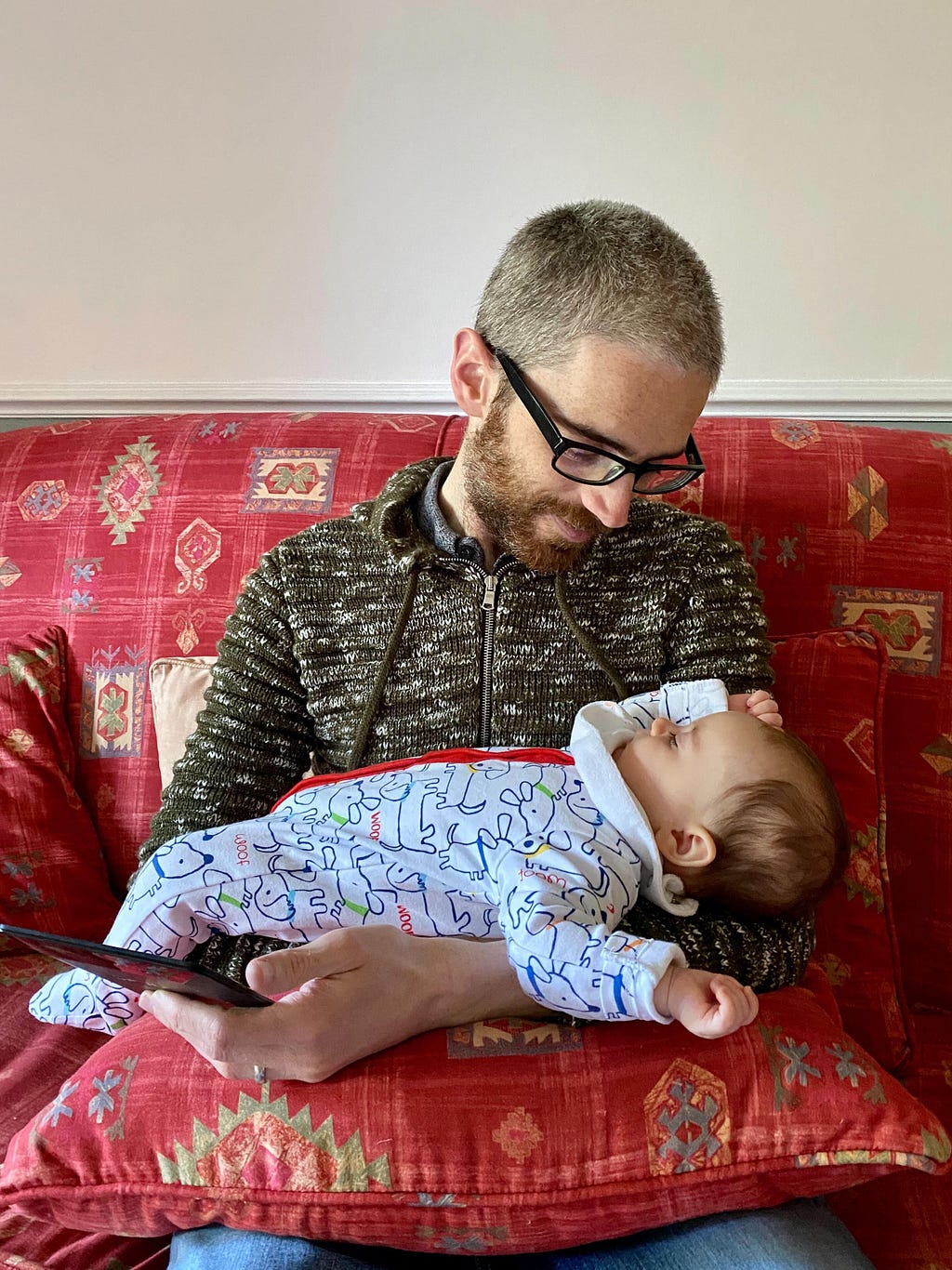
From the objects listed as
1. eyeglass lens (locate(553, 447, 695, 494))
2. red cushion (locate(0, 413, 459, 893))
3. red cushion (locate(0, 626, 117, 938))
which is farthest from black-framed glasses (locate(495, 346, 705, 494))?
red cushion (locate(0, 626, 117, 938))

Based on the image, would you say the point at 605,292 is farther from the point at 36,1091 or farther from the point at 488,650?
the point at 36,1091

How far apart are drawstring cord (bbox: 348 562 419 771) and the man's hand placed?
39 centimetres

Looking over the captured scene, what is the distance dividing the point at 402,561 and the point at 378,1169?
81 cm

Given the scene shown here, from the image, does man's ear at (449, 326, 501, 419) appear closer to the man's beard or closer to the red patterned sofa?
the man's beard

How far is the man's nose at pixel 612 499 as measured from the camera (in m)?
1.31

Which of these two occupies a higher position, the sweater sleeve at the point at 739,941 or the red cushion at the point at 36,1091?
the sweater sleeve at the point at 739,941

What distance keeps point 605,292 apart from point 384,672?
0.61 metres

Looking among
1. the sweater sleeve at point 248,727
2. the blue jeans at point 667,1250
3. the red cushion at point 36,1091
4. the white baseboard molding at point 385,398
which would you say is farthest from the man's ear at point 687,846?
the white baseboard molding at point 385,398

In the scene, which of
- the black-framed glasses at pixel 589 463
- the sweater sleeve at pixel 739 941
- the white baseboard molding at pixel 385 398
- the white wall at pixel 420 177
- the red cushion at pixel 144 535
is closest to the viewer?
the sweater sleeve at pixel 739 941

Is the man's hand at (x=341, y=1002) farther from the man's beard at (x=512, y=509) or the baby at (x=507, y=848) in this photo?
the man's beard at (x=512, y=509)

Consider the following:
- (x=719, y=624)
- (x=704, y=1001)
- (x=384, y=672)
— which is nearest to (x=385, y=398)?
(x=384, y=672)

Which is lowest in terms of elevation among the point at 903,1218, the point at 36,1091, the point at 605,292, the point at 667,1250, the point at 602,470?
the point at 36,1091

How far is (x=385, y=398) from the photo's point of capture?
2.49 metres

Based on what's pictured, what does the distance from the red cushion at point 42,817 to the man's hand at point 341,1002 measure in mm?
658
